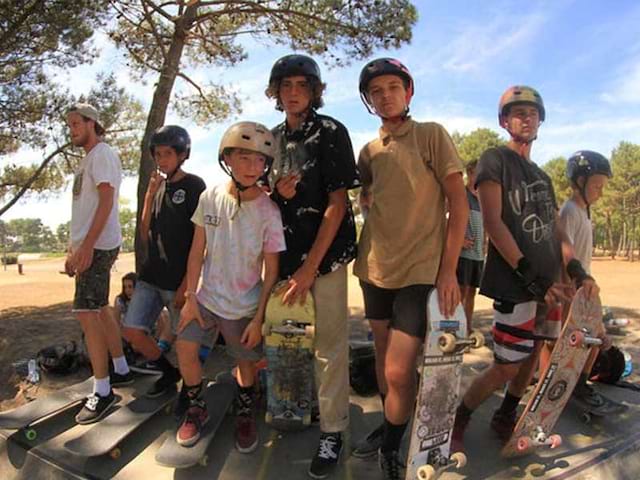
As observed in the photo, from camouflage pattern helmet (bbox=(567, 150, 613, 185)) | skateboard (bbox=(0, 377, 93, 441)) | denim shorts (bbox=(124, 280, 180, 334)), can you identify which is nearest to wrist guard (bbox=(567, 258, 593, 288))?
camouflage pattern helmet (bbox=(567, 150, 613, 185))

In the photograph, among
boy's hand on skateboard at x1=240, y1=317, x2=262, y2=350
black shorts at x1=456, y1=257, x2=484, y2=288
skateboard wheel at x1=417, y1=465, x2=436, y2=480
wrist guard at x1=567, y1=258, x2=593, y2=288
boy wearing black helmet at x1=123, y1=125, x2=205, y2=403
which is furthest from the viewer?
black shorts at x1=456, y1=257, x2=484, y2=288

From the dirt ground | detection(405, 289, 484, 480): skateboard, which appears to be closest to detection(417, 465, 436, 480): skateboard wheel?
detection(405, 289, 484, 480): skateboard

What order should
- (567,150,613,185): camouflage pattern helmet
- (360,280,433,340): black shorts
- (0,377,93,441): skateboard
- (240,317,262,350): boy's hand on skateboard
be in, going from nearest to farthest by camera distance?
(360,280,433,340): black shorts < (240,317,262,350): boy's hand on skateboard < (0,377,93,441): skateboard < (567,150,613,185): camouflage pattern helmet

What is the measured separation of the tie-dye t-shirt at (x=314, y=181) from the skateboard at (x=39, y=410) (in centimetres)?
203

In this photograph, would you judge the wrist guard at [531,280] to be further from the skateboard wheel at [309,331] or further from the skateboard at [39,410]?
the skateboard at [39,410]

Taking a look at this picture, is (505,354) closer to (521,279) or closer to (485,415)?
(521,279)

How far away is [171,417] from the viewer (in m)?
3.42

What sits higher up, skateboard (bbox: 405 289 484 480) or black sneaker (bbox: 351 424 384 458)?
skateboard (bbox: 405 289 484 480)

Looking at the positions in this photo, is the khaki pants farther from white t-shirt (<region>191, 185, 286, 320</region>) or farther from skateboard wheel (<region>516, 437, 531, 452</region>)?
skateboard wheel (<region>516, 437, 531, 452</region>)

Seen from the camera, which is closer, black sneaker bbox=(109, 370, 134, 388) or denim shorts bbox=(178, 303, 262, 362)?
denim shorts bbox=(178, 303, 262, 362)

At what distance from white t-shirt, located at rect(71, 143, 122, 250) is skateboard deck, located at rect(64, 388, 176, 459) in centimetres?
119

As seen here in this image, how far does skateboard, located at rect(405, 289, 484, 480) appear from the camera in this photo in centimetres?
238

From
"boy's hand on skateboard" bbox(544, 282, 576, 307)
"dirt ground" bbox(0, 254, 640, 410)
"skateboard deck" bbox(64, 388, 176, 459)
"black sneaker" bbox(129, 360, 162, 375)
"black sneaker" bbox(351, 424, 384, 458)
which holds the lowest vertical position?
"dirt ground" bbox(0, 254, 640, 410)

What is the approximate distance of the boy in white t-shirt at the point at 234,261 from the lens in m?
2.79
